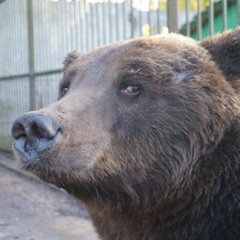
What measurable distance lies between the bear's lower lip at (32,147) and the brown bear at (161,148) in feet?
0.66

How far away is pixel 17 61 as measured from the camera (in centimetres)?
1177

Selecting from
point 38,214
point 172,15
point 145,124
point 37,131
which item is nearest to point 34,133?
point 37,131

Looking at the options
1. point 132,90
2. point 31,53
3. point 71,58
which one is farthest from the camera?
point 31,53

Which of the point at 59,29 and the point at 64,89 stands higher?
the point at 59,29

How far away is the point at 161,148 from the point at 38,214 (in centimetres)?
477

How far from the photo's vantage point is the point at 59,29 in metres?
9.62

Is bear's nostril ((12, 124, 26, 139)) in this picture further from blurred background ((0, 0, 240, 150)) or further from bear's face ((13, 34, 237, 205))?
blurred background ((0, 0, 240, 150))

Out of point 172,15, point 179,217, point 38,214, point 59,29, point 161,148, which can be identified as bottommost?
point 38,214

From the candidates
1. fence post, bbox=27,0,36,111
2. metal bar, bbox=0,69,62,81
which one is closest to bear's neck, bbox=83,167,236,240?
metal bar, bbox=0,69,62,81

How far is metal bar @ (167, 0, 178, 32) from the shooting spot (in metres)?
6.30

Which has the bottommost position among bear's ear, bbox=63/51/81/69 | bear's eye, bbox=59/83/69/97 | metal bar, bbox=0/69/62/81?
bear's eye, bbox=59/83/69/97

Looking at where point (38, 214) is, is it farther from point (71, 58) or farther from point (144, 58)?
point (144, 58)

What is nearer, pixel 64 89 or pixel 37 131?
pixel 37 131

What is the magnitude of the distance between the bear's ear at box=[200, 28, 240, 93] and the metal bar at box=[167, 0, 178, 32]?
296 centimetres
